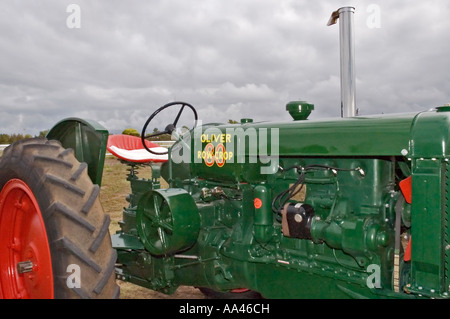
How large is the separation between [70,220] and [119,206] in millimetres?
6922

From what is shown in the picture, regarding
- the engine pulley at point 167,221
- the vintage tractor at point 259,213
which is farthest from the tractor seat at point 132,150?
the engine pulley at point 167,221

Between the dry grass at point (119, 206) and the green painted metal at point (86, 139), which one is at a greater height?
the green painted metal at point (86, 139)

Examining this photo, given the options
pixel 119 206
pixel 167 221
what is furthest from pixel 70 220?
pixel 119 206

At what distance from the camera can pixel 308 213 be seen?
286cm

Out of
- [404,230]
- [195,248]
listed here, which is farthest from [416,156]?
[195,248]

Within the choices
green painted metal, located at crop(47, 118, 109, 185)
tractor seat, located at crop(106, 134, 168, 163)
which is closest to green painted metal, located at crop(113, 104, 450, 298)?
green painted metal, located at crop(47, 118, 109, 185)

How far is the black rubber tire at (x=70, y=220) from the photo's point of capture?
2.76 m

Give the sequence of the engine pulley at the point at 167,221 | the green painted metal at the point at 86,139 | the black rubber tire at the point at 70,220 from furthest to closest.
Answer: the green painted metal at the point at 86,139, the engine pulley at the point at 167,221, the black rubber tire at the point at 70,220

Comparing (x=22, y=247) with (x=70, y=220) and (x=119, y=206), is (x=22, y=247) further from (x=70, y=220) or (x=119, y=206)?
(x=119, y=206)

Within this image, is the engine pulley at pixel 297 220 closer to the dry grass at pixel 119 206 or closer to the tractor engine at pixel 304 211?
the tractor engine at pixel 304 211

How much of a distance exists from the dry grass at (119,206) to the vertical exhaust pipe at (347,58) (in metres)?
2.40

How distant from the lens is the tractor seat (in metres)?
4.50
